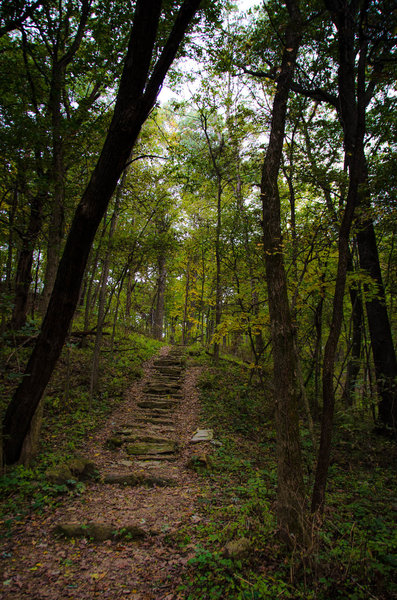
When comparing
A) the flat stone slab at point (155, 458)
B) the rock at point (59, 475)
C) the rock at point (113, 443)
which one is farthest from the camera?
the rock at point (113, 443)

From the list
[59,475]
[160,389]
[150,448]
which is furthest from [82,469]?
[160,389]

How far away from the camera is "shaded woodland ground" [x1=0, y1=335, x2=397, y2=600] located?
7.75 ft

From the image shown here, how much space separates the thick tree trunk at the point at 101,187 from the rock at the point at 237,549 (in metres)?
3.04

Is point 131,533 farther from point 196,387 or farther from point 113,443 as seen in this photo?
point 196,387

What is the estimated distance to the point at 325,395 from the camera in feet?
9.04

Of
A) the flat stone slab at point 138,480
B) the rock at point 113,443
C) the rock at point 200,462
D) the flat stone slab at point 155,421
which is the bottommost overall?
the flat stone slab at point 138,480

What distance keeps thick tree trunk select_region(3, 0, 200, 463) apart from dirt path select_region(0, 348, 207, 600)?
1.49 metres

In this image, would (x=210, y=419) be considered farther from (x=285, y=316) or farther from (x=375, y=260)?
(x=375, y=260)

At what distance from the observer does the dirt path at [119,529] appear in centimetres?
242

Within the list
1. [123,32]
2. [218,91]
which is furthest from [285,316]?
[218,91]

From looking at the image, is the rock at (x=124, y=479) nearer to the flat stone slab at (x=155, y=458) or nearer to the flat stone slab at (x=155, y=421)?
the flat stone slab at (x=155, y=458)

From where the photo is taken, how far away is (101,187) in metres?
3.17

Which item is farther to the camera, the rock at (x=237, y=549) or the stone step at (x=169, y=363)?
the stone step at (x=169, y=363)

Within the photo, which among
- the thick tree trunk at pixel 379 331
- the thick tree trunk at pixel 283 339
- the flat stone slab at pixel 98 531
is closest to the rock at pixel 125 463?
the flat stone slab at pixel 98 531
